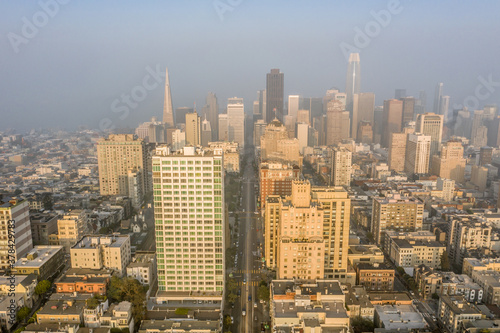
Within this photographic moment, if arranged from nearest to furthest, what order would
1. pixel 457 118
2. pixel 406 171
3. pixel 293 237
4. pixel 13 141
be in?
pixel 293 237
pixel 13 141
pixel 406 171
pixel 457 118

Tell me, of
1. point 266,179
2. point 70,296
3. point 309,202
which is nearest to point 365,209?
point 266,179

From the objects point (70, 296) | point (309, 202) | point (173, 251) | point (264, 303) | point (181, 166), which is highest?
point (181, 166)

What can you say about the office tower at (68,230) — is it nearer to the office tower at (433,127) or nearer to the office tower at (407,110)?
the office tower at (433,127)

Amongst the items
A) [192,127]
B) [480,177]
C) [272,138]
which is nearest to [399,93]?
[480,177]

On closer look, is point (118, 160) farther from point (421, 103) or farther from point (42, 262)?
point (421, 103)

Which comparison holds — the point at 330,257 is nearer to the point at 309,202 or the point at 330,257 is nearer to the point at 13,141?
the point at 309,202

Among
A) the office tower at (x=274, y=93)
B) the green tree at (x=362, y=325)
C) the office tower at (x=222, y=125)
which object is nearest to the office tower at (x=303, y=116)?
the office tower at (x=274, y=93)
